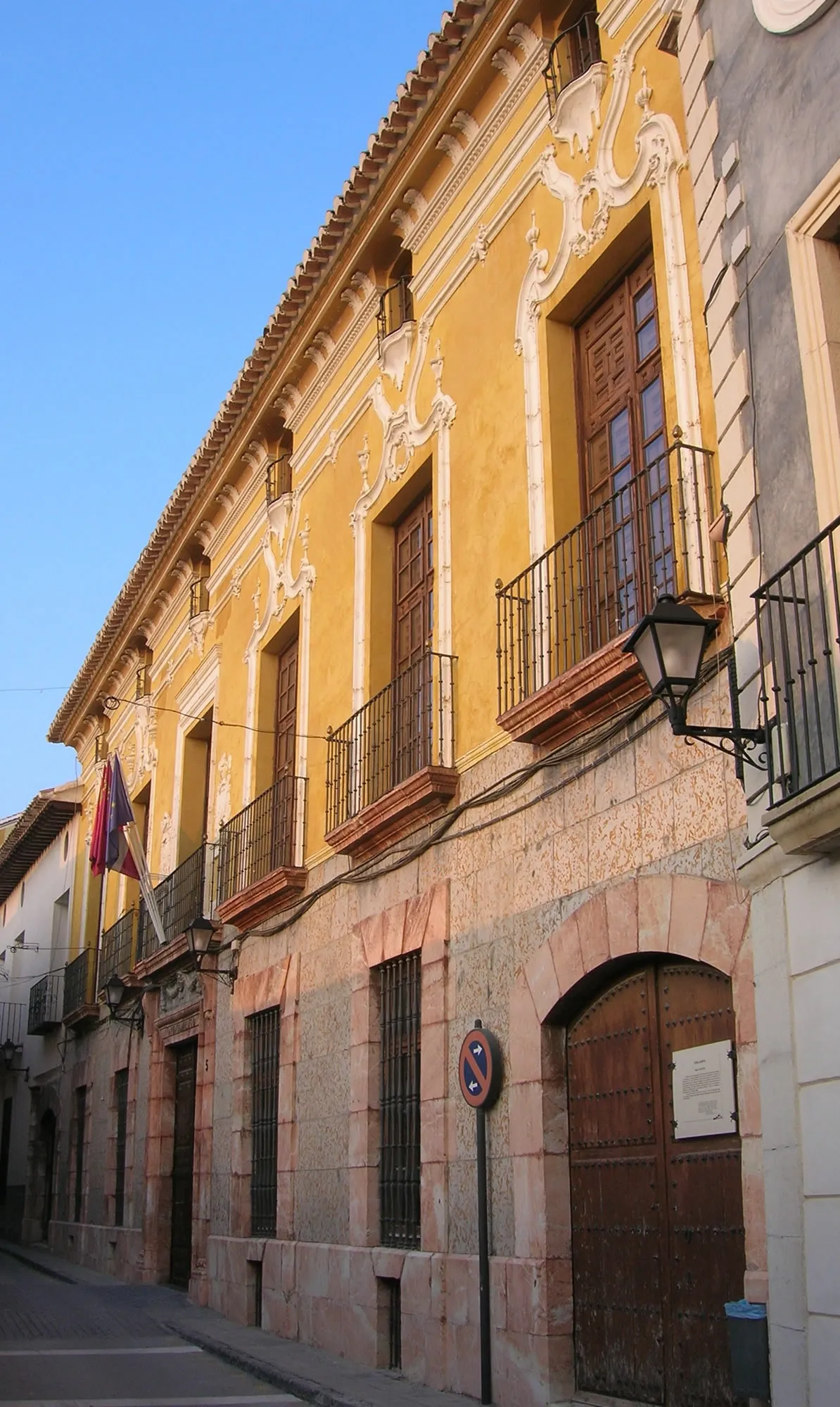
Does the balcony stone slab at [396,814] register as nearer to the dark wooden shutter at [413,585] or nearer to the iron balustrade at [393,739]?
the iron balustrade at [393,739]

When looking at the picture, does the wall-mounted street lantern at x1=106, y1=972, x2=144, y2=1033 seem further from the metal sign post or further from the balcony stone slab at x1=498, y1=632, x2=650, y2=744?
the balcony stone slab at x1=498, y1=632, x2=650, y2=744

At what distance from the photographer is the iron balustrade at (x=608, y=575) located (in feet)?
21.1

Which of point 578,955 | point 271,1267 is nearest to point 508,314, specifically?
point 578,955

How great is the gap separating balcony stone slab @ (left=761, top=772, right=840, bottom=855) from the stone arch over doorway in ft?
2.58

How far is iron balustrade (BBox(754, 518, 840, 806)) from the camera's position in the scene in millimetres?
4914

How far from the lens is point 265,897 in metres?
11.5

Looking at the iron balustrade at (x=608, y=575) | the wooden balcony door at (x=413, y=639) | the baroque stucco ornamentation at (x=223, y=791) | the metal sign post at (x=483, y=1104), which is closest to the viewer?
the iron balustrade at (x=608, y=575)

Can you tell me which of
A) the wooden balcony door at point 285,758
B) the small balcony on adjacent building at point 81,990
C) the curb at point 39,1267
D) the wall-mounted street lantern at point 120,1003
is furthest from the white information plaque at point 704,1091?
the small balcony on adjacent building at point 81,990

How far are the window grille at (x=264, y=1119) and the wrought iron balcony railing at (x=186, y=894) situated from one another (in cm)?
A: 178

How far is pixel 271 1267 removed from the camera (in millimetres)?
10828

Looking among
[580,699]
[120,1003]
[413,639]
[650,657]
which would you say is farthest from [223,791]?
[650,657]

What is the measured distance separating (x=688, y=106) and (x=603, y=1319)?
18.7 ft

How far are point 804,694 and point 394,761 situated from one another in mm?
5021

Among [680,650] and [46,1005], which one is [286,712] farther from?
[46,1005]
